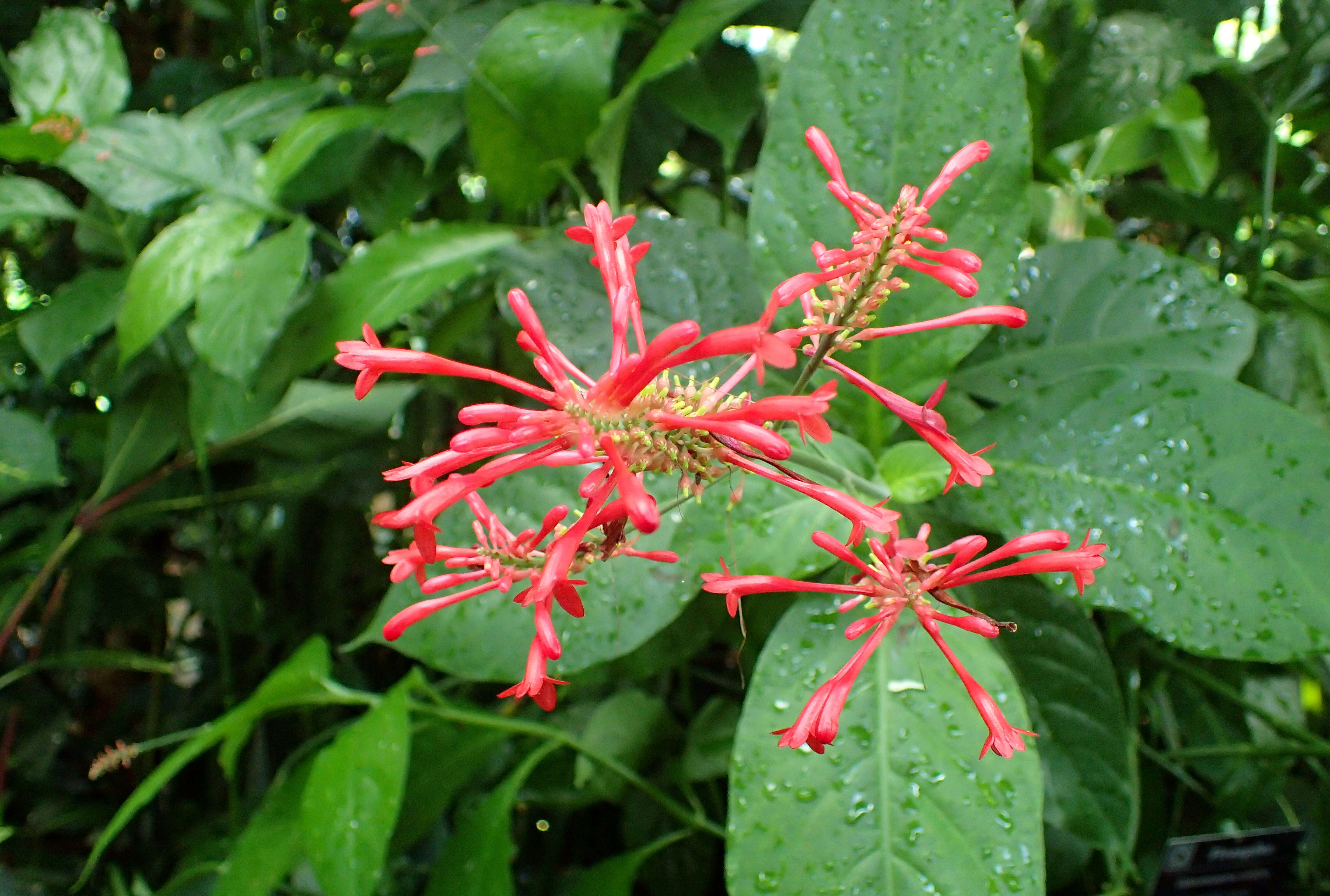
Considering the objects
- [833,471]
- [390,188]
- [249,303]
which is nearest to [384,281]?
[249,303]

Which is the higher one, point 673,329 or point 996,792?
point 673,329

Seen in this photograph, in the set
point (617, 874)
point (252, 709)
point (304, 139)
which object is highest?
point (304, 139)

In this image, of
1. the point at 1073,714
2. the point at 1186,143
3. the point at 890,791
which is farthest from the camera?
the point at 1186,143

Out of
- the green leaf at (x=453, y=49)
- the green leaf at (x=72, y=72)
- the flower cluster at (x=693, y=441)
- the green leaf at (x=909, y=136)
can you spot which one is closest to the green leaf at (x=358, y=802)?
the flower cluster at (x=693, y=441)

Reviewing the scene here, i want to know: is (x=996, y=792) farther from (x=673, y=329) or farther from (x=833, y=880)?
(x=673, y=329)

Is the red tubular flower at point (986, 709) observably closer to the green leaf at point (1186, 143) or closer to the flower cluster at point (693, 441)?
the flower cluster at point (693, 441)

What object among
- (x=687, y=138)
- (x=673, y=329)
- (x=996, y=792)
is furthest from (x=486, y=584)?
(x=687, y=138)

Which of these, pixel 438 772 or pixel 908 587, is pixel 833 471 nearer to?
pixel 908 587
